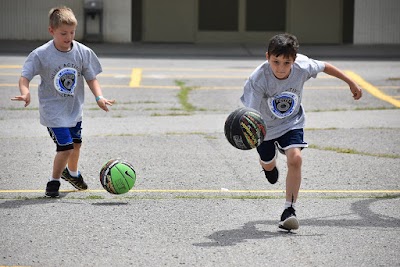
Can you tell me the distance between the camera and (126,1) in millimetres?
26781

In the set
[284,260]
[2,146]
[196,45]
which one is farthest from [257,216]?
[196,45]

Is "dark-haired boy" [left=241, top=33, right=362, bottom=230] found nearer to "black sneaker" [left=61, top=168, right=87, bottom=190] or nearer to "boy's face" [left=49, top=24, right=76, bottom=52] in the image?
"boy's face" [left=49, top=24, right=76, bottom=52]

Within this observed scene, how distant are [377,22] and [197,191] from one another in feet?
61.9

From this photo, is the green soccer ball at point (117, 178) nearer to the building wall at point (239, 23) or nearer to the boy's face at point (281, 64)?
the boy's face at point (281, 64)

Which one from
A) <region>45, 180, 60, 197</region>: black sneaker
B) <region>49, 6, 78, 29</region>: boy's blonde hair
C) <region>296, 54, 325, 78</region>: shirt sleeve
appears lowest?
<region>45, 180, 60, 197</region>: black sneaker

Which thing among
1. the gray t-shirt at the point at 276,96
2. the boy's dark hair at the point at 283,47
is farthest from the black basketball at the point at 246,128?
the boy's dark hair at the point at 283,47

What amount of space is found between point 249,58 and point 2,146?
1221 cm

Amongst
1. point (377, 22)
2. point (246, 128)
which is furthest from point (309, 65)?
point (377, 22)

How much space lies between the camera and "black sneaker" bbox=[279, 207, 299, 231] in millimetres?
7402

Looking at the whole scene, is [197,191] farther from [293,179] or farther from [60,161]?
[293,179]

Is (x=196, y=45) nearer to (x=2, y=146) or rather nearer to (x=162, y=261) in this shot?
(x=2, y=146)

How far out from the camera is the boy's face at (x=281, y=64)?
25.1 ft

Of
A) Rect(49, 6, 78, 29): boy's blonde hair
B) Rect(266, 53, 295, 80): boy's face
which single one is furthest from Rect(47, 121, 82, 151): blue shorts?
Rect(266, 53, 295, 80): boy's face

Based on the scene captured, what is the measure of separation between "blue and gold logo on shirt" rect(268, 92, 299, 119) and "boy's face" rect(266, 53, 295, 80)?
0.64 ft
